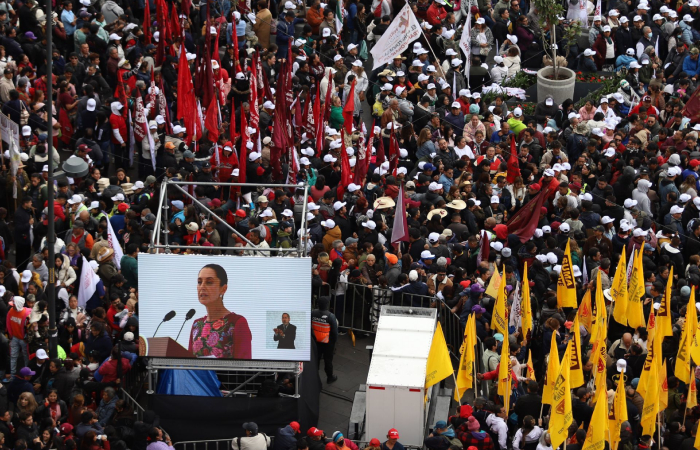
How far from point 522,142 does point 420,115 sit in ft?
8.95

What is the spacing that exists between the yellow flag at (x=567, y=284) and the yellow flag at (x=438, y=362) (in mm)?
3091

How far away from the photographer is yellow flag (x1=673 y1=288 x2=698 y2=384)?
2202 cm

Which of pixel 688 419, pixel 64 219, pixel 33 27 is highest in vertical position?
pixel 33 27

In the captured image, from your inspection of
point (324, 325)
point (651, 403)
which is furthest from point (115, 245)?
point (651, 403)

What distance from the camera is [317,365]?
24391 mm

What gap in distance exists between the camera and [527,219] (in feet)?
87.9

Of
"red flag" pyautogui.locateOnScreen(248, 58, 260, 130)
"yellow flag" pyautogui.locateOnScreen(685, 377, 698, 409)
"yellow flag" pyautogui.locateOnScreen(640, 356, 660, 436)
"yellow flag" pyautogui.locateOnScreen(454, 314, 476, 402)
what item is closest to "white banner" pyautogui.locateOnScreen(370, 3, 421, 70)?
"red flag" pyautogui.locateOnScreen(248, 58, 260, 130)

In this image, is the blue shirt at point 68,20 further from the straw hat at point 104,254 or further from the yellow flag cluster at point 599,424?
the yellow flag cluster at point 599,424

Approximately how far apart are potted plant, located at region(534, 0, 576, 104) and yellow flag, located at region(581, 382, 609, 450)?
47.4 ft

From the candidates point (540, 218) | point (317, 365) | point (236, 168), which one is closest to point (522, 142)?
point (540, 218)

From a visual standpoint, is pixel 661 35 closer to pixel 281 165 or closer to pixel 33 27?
pixel 281 165

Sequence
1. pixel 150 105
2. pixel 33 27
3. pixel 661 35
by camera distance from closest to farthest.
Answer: pixel 150 105
pixel 33 27
pixel 661 35

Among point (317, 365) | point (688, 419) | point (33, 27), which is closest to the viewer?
point (688, 419)

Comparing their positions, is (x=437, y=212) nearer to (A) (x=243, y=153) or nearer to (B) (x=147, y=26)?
(A) (x=243, y=153)
